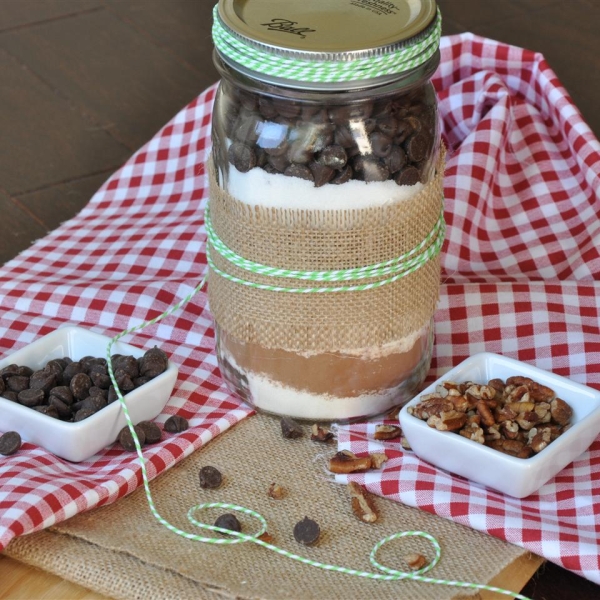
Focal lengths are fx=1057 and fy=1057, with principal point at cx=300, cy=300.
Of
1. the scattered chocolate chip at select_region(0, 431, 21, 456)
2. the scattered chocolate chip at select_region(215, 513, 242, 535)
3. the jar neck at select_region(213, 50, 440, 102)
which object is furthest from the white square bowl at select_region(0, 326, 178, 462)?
the jar neck at select_region(213, 50, 440, 102)

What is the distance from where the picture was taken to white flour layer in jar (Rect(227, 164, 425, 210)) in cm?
79

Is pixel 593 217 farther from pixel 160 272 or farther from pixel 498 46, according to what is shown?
pixel 160 272

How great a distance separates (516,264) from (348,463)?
1.26 ft

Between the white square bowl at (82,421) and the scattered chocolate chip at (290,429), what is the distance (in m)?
0.10

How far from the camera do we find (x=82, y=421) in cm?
82

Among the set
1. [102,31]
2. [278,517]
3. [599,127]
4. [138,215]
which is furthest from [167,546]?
[102,31]

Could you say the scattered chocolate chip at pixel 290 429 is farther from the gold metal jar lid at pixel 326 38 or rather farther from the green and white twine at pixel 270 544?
the gold metal jar lid at pixel 326 38

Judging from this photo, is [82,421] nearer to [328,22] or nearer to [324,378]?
[324,378]

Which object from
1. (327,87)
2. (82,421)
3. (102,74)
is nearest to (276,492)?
(82,421)

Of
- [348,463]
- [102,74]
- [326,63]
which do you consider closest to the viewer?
[326,63]

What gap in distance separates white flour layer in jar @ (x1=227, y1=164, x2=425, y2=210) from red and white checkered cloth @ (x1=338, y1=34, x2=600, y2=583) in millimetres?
207

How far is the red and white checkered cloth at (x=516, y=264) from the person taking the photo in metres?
0.81

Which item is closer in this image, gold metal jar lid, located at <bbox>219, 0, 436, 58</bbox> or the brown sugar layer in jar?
gold metal jar lid, located at <bbox>219, 0, 436, 58</bbox>

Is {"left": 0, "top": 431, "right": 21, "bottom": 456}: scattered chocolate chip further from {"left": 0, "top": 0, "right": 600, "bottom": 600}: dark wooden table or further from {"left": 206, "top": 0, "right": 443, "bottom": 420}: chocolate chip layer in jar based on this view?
{"left": 0, "top": 0, "right": 600, "bottom": 600}: dark wooden table
